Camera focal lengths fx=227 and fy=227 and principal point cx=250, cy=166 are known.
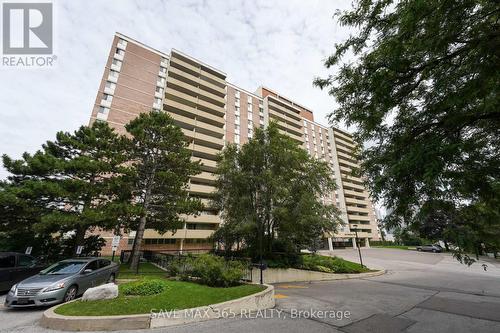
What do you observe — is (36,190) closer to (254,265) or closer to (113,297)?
(113,297)

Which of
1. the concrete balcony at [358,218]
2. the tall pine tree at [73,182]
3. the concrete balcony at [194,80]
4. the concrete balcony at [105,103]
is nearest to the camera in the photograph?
the tall pine tree at [73,182]

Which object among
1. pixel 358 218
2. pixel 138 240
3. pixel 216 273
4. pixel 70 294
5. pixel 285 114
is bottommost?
pixel 70 294

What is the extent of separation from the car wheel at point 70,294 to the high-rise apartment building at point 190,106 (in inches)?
638

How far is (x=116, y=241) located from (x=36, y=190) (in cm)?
552

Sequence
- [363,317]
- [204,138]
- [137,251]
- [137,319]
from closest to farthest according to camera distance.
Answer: [137,319], [363,317], [137,251], [204,138]

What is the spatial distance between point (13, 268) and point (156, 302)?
845 cm

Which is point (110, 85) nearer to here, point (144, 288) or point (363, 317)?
point (144, 288)

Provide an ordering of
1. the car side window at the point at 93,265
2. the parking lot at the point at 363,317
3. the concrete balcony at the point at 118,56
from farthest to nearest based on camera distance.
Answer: the concrete balcony at the point at 118,56, the car side window at the point at 93,265, the parking lot at the point at 363,317

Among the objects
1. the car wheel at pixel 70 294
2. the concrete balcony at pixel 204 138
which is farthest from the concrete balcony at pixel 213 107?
the car wheel at pixel 70 294

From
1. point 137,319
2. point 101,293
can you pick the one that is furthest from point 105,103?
point 137,319

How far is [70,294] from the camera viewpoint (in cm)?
808

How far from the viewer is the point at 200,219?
115 feet

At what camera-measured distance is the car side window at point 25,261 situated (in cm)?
1045

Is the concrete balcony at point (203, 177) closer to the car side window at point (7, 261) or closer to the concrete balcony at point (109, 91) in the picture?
the concrete balcony at point (109, 91)
